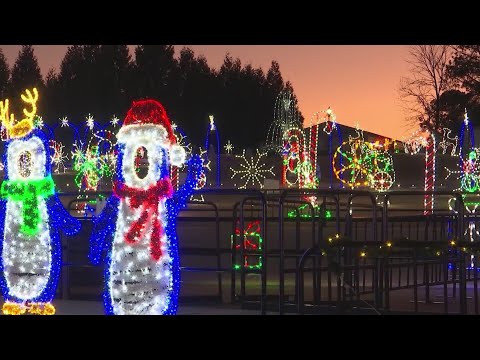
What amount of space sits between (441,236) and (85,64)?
69311mm

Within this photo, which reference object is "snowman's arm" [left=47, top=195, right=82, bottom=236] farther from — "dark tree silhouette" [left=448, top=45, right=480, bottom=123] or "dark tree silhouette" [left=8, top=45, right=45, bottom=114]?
"dark tree silhouette" [left=8, top=45, right=45, bottom=114]

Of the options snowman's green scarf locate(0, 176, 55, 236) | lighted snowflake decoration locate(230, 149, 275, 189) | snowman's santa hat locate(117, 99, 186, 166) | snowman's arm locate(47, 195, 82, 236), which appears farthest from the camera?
lighted snowflake decoration locate(230, 149, 275, 189)

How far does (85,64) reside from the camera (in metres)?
82.1

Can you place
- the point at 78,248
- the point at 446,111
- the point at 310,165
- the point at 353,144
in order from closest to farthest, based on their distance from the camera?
the point at 78,248 < the point at 310,165 < the point at 353,144 < the point at 446,111

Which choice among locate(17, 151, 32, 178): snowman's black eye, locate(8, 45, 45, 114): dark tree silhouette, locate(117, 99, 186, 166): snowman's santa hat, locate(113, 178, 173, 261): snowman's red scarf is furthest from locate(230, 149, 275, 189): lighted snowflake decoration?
locate(113, 178, 173, 261): snowman's red scarf

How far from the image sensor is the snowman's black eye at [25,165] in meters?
11.3

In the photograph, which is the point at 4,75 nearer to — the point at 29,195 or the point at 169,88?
the point at 169,88

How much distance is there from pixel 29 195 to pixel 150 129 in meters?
1.89

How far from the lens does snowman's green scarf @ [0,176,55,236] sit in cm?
1105

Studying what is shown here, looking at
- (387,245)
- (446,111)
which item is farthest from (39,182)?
(446,111)

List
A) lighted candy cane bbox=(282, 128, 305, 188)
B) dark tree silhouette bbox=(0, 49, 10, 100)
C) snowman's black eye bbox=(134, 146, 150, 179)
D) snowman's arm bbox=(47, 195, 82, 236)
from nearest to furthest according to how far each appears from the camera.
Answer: snowman's black eye bbox=(134, 146, 150, 179)
snowman's arm bbox=(47, 195, 82, 236)
lighted candy cane bbox=(282, 128, 305, 188)
dark tree silhouette bbox=(0, 49, 10, 100)

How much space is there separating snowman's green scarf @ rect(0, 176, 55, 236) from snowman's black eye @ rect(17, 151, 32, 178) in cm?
17

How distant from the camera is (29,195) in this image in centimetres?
1109
